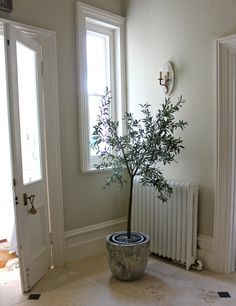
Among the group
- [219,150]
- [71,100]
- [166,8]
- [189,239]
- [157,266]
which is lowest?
[157,266]

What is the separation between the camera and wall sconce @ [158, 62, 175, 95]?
3.13 meters

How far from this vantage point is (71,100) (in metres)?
3.22

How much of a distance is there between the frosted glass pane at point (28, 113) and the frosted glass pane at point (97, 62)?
0.77 metres

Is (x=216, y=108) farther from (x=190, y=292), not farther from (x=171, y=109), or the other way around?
(x=190, y=292)

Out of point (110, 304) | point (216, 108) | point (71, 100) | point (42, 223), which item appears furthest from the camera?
point (71, 100)

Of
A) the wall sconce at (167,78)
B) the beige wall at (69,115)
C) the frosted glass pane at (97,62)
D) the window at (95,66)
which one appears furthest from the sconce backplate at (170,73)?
the beige wall at (69,115)

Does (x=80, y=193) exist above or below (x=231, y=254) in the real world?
above

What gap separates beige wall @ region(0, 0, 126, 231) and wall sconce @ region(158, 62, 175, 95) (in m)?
0.90

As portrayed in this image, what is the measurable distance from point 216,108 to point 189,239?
124cm

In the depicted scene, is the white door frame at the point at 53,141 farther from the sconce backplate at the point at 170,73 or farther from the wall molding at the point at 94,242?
the sconce backplate at the point at 170,73

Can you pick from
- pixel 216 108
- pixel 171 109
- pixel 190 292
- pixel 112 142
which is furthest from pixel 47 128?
pixel 190 292

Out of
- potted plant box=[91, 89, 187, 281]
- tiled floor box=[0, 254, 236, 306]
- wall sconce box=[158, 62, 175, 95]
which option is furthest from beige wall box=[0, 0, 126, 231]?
wall sconce box=[158, 62, 175, 95]

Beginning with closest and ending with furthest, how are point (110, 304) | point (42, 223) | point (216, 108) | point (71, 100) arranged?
point (110, 304), point (216, 108), point (42, 223), point (71, 100)

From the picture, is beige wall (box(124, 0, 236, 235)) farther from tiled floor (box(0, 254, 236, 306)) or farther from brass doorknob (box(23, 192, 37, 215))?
brass doorknob (box(23, 192, 37, 215))
